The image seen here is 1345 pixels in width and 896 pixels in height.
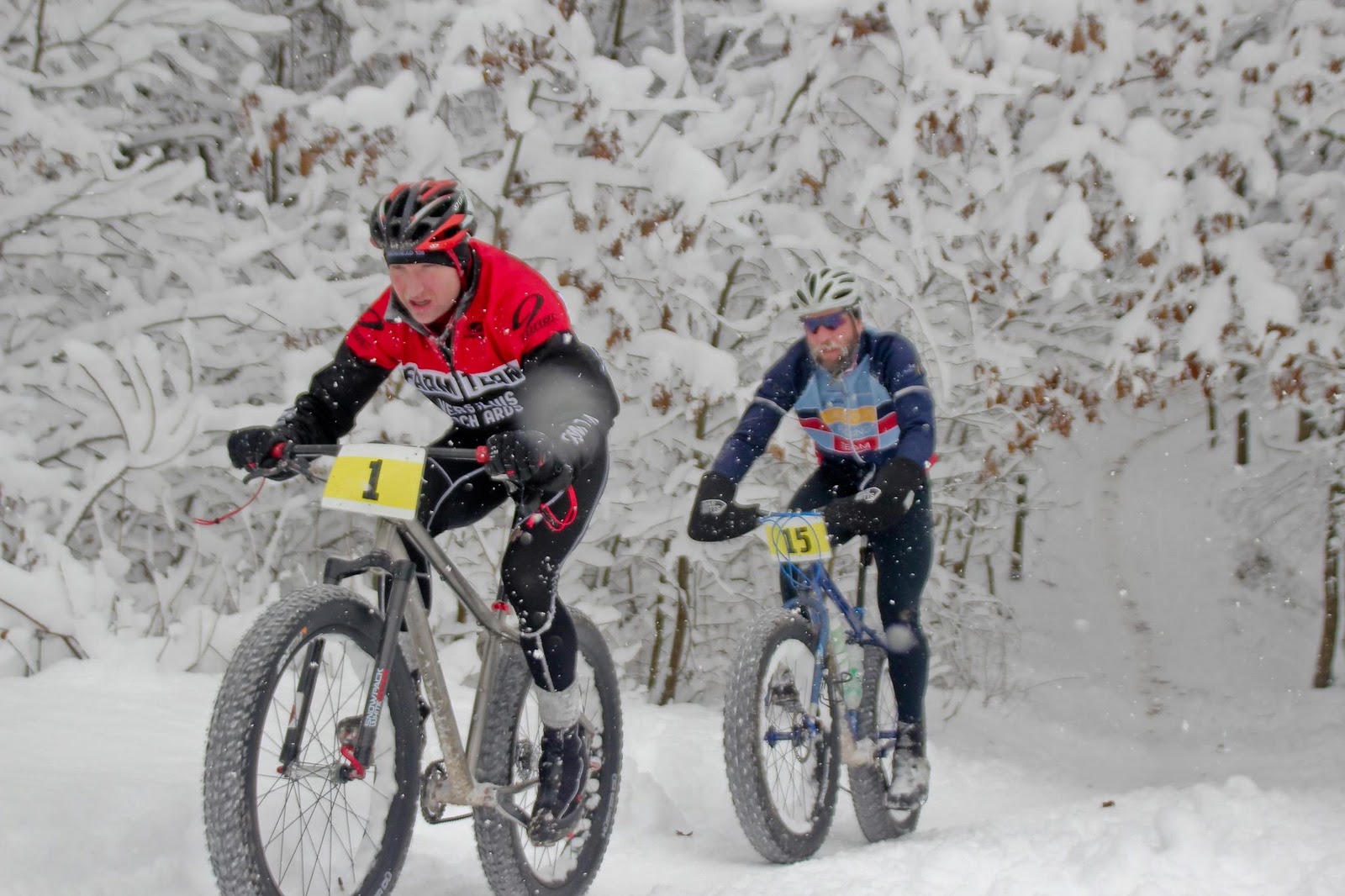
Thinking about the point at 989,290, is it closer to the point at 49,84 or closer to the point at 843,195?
the point at 843,195

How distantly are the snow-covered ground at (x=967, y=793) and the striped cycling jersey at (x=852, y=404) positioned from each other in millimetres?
1385

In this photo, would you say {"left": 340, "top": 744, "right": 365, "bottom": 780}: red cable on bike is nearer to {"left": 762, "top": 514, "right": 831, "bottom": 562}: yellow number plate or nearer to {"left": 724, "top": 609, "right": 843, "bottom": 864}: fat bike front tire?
{"left": 724, "top": 609, "right": 843, "bottom": 864}: fat bike front tire

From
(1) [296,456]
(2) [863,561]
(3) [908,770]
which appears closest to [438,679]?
(1) [296,456]

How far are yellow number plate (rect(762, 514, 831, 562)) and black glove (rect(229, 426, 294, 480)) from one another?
1.75 meters

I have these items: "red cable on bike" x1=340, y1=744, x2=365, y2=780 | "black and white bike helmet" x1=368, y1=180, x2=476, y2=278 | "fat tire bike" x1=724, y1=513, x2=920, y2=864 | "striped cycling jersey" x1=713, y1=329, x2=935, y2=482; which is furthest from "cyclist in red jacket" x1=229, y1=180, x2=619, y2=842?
"striped cycling jersey" x1=713, y1=329, x2=935, y2=482

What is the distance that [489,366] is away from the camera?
121 inches

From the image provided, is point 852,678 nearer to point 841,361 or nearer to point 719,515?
point 719,515

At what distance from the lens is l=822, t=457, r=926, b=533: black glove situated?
12.6 feet

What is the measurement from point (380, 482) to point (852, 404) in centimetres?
219

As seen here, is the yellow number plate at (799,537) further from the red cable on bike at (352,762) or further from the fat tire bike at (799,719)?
the red cable on bike at (352,762)

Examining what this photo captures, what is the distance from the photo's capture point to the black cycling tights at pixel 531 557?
3037 mm

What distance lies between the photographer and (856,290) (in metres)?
4.16

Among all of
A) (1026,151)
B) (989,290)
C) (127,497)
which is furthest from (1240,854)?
(127,497)

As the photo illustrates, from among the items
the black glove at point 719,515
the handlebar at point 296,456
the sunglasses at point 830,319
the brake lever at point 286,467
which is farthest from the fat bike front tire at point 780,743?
the brake lever at point 286,467
